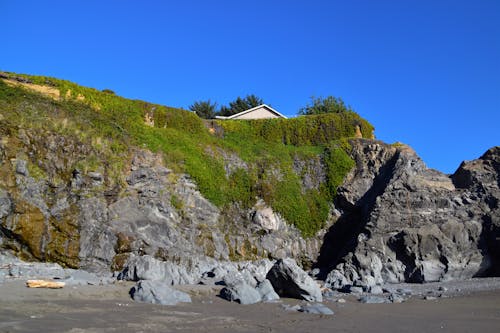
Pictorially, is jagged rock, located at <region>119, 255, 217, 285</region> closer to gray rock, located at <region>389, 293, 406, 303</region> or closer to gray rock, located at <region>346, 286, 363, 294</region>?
gray rock, located at <region>346, 286, 363, 294</region>

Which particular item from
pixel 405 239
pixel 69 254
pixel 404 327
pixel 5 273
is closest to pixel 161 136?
pixel 69 254

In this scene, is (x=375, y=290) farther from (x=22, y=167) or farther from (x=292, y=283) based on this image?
(x=22, y=167)

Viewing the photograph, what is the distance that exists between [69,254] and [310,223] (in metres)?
12.2

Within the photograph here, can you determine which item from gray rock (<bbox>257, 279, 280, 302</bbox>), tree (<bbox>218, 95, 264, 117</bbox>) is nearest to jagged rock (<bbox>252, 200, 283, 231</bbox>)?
gray rock (<bbox>257, 279, 280, 302</bbox>)

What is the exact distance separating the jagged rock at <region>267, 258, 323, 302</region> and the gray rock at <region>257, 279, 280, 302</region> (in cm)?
46

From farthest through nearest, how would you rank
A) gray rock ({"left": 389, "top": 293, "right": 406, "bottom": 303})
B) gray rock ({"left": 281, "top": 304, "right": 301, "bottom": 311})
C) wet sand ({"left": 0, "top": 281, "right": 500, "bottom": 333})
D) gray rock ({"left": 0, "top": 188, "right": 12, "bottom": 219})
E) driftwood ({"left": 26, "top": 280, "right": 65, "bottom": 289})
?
gray rock ({"left": 0, "top": 188, "right": 12, "bottom": 219}), gray rock ({"left": 389, "top": 293, "right": 406, "bottom": 303}), driftwood ({"left": 26, "top": 280, "right": 65, "bottom": 289}), gray rock ({"left": 281, "top": 304, "right": 301, "bottom": 311}), wet sand ({"left": 0, "top": 281, "right": 500, "bottom": 333})

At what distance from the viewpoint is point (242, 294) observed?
10.5 meters

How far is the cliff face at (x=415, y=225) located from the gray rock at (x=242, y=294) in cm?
573

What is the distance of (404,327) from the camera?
7.84 m

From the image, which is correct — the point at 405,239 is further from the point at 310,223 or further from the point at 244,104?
the point at 244,104

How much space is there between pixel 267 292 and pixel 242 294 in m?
1.02

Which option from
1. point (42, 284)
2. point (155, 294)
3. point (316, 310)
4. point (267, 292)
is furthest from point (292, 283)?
point (42, 284)

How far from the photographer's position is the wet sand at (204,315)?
678cm

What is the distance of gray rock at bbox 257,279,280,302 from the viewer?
11016 mm
